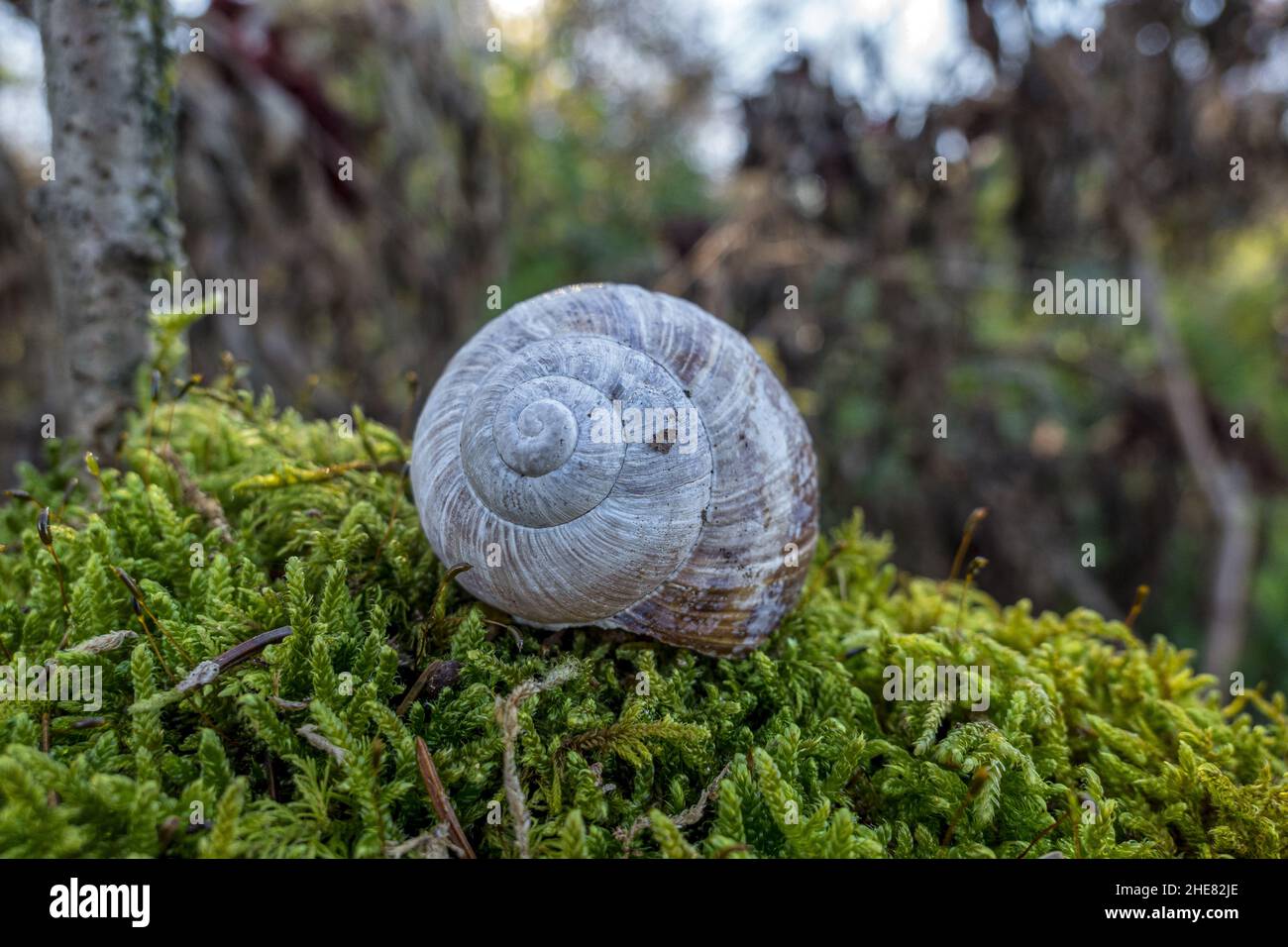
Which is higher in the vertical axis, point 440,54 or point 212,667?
point 440,54

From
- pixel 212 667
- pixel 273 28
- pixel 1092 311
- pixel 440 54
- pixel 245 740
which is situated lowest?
pixel 245 740

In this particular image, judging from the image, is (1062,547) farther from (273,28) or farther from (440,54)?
(273,28)

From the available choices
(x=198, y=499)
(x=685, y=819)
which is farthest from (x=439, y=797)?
(x=198, y=499)

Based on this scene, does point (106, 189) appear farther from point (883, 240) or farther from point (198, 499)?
point (883, 240)

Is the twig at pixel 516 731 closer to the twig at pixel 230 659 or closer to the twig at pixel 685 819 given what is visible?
the twig at pixel 685 819

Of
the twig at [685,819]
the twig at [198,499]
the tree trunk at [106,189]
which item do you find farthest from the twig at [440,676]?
the tree trunk at [106,189]

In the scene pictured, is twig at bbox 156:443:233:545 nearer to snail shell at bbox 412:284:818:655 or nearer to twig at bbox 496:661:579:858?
snail shell at bbox 412:284:818:655
